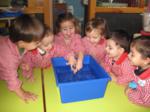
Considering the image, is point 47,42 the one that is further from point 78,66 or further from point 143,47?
point 143,47

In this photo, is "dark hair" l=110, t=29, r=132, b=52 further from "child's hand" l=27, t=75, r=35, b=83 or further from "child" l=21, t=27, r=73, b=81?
"child's hand" l=27, t=75, r=35, b=83

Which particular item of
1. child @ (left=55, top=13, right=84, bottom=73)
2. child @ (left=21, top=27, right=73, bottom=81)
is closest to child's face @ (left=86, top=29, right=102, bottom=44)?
child @ (left=55, top=13, right=84, bottom=73)

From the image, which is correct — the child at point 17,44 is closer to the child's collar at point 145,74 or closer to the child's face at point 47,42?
the child's face at point 47,42

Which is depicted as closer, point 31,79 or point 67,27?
point 31,79

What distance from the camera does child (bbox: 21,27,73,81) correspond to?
1167 millimetres

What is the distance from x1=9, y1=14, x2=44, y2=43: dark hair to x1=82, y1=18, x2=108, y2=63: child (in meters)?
0.56

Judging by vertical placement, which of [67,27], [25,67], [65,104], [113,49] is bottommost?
[65,104]

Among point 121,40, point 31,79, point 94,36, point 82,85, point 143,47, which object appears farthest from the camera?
point 94,36

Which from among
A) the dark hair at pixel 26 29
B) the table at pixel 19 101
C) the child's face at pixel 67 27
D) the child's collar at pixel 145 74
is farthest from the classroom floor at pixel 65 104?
the child's face at pixel 67 27

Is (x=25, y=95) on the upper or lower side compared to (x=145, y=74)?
lower

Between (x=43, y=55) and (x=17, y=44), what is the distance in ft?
1.10

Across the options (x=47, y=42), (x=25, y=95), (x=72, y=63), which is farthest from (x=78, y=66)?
(x=25, y=95)

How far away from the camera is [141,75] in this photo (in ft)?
3.02

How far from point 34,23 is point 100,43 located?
0.71 meters
